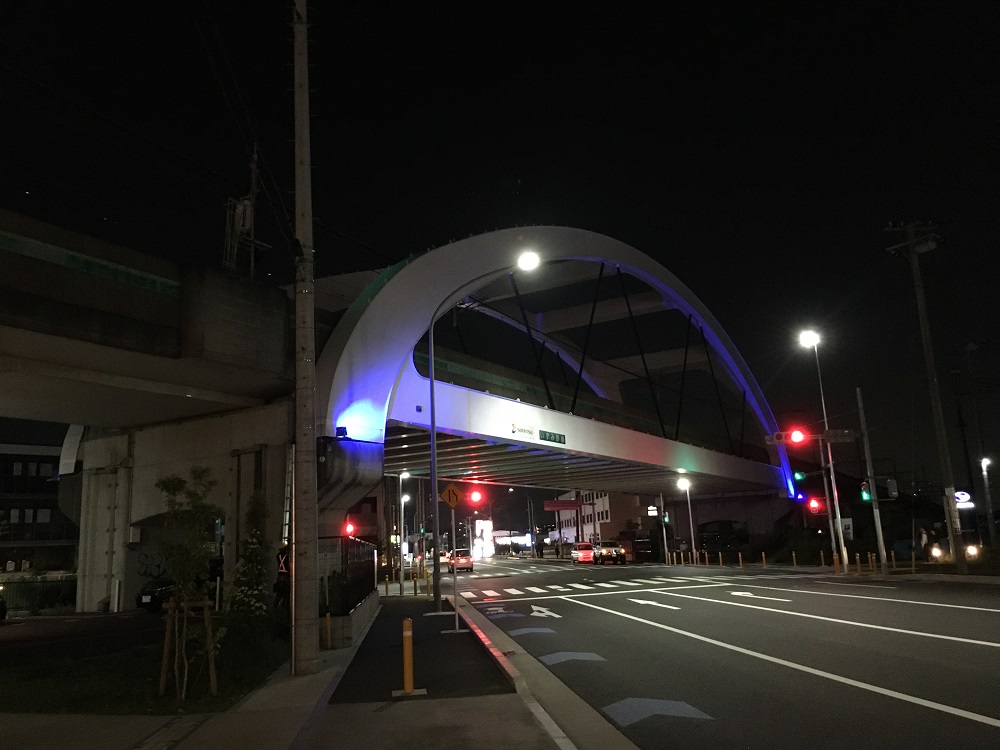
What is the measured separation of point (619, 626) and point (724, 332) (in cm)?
4679

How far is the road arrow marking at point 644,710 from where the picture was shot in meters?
8.10

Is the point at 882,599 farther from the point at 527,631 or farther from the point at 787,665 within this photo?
the point at 787,665

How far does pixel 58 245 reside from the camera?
13.8 metres

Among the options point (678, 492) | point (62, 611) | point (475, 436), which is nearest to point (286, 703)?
point (475, 436)

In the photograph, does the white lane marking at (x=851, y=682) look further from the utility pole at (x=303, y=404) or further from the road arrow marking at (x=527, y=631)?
the utility pole at (x=303, y=404)

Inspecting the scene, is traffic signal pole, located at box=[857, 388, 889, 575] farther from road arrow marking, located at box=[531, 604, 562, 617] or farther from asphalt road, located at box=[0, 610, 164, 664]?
asphalt road, located at box=[0, 610, 164, 664]

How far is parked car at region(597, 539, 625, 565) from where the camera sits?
192ft

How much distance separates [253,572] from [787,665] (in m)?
9.36

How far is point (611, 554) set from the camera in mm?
59062

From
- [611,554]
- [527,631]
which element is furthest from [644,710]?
[611,554]

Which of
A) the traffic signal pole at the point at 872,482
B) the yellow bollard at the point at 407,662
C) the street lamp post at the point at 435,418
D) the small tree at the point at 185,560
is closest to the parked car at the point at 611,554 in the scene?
the traffic signal pole at the point at 872,482

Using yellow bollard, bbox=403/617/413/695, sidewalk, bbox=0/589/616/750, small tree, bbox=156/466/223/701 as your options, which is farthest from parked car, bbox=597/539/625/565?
small tree, bbox=156/466/223/701

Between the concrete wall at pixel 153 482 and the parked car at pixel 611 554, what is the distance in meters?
40.9

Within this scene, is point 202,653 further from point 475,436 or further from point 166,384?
point 475,436
